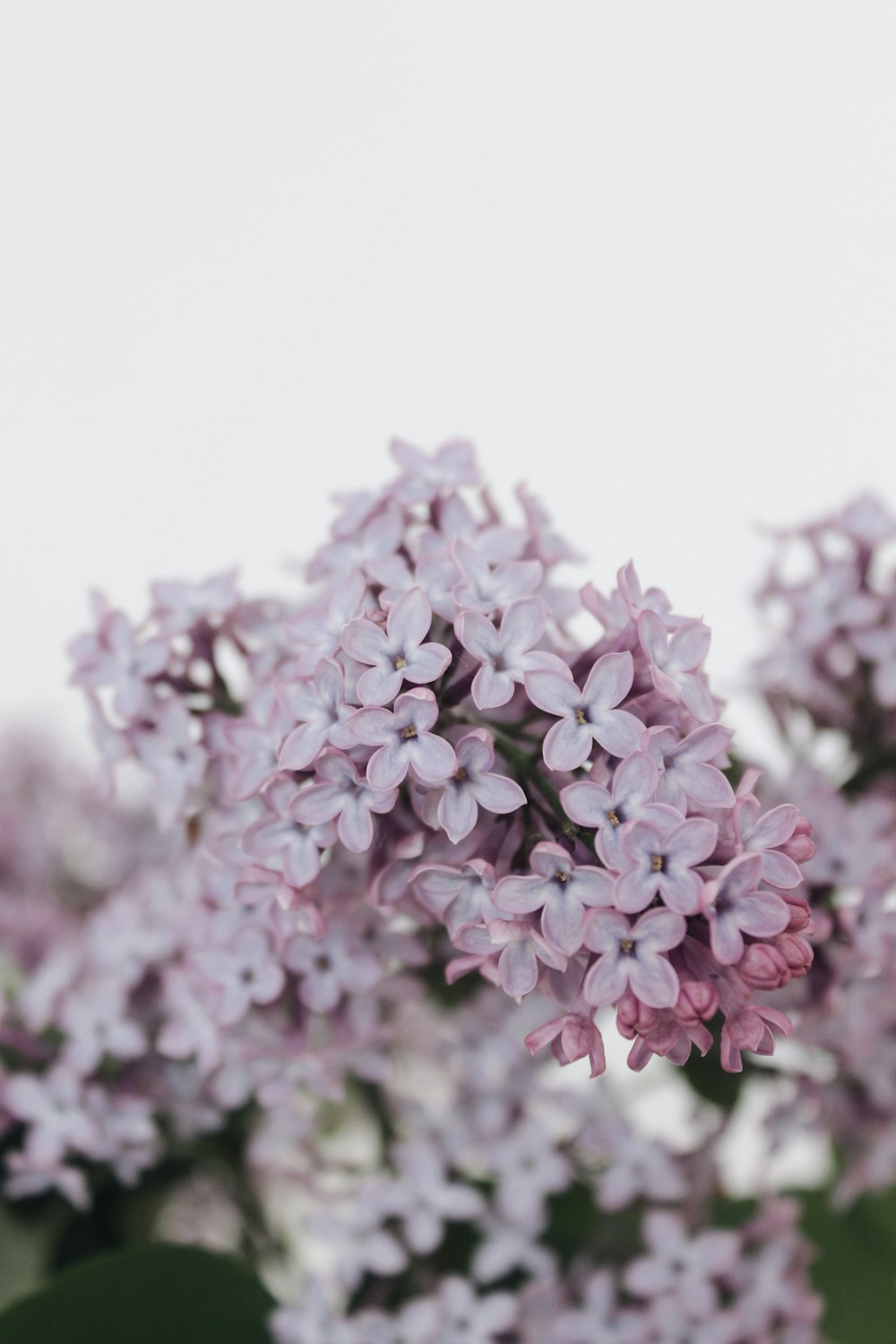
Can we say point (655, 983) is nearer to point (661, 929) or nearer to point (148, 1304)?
point (661, 929)

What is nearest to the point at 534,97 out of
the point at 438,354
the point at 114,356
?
the point at 438,354

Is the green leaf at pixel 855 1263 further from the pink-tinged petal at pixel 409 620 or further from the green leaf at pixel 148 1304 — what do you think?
the pink-tinged petal at pixel 409 620

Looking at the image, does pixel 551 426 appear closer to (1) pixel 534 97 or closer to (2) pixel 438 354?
(2) pixel 438 354

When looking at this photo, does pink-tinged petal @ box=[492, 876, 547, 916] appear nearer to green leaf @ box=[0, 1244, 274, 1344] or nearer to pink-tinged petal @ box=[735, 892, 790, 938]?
pink-tinged petal @ box=[735, 892, 790, 938]

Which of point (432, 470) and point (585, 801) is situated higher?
point (432, 470)

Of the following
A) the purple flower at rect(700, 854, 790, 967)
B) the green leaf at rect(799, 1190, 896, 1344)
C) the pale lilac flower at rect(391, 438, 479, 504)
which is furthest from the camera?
the green leaf at rect(799, 1190, 896, 1344)

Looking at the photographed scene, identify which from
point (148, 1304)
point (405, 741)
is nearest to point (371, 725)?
point (405, 741)

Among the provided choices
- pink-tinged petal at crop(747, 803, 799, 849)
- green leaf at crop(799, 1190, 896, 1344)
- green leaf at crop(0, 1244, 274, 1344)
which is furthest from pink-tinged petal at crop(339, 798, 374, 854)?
green leaf at crop(799, 1190, 896, 1344)
